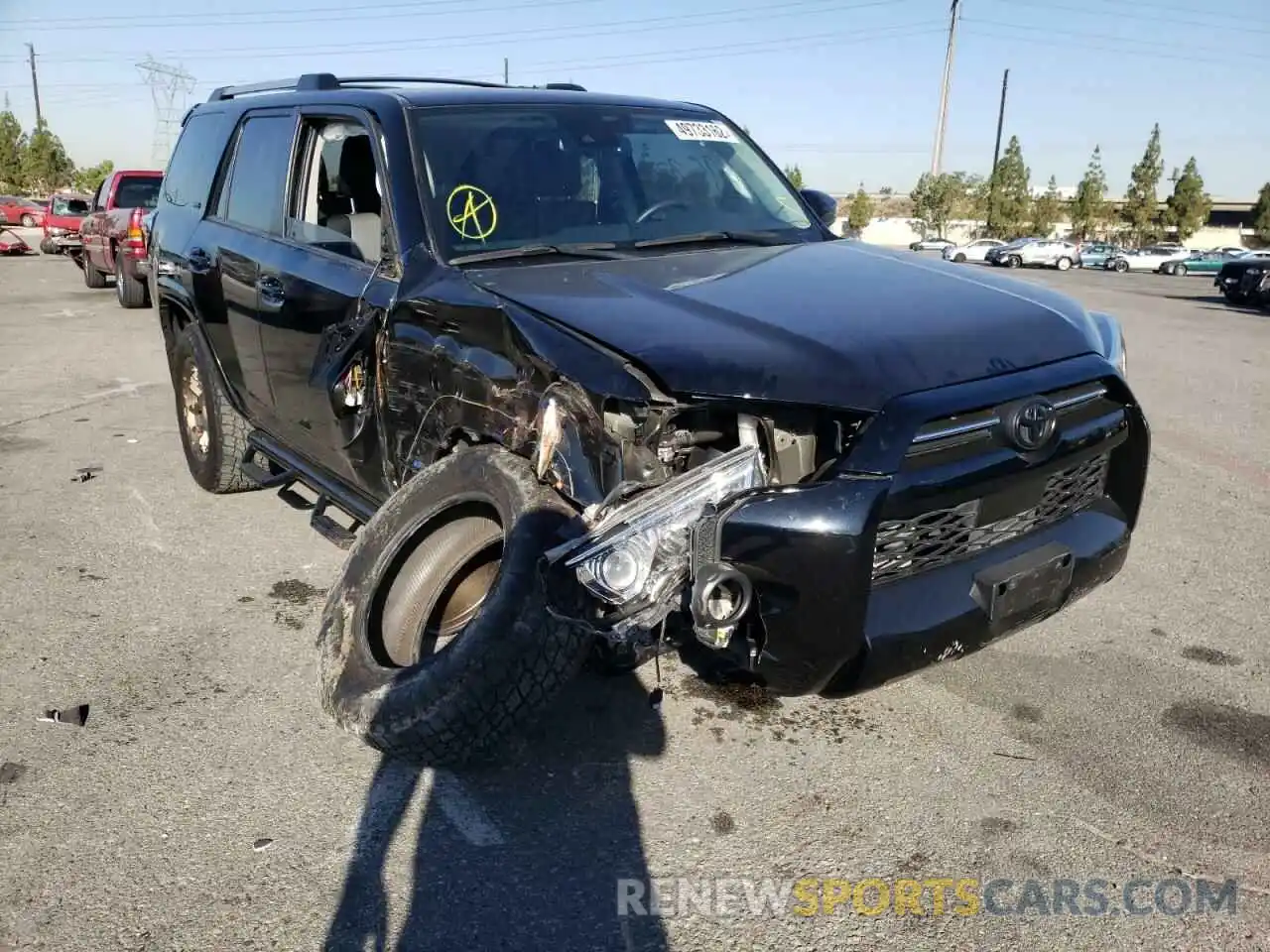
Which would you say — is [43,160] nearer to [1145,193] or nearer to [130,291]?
[130,291]

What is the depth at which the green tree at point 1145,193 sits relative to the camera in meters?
61.4

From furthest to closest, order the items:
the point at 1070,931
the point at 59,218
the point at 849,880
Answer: the point at 59,218
the point at 849,880
the point at 1070,931

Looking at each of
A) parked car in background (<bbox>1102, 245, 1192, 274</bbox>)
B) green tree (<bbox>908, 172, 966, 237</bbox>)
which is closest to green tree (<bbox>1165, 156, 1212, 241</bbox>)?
green tree (<bbox>908, 172, 966, 237</bbox>)

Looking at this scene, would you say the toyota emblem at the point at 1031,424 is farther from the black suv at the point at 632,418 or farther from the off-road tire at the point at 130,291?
the off-road tire at the point at 130,291

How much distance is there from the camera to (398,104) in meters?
3.60

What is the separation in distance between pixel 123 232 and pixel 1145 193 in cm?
6304

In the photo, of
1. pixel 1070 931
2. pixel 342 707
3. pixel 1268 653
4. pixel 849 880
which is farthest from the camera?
pixel 1268 653

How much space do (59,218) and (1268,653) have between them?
1117 inches

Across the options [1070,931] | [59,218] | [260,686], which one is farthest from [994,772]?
[59,218]

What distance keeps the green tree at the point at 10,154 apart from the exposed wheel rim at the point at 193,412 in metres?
63.6

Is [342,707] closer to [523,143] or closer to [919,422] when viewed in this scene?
[919,422]

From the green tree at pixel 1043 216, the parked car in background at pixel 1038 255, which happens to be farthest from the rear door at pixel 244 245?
the green tree at pixel 1043 216

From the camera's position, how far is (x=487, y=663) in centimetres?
260

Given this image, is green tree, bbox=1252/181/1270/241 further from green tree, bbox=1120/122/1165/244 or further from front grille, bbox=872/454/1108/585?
front grille, bbox=872/454/1108/585
